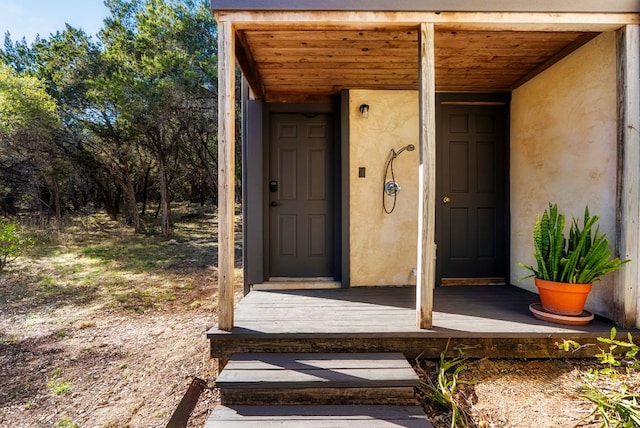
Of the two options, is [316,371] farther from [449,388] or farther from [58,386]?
[58,386]

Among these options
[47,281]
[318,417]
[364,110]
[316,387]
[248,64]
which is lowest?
[47,281]

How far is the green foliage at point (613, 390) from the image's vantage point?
1.75 m

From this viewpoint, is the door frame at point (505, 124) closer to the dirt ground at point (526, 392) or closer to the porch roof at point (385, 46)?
the porch roof at point (385, 46)

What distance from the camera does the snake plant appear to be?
2.33m

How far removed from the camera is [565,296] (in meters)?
2.45

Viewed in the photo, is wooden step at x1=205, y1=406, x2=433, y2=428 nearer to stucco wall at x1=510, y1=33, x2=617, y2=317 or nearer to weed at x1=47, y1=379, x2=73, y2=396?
weed at x1=47, y1=379, x2=73, y2=396

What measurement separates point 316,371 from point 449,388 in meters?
0.84

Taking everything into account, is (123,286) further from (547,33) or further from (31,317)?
(547,33)

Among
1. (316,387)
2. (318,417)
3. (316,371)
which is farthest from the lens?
(316,371)

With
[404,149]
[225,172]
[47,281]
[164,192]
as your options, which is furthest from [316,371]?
[164,192]

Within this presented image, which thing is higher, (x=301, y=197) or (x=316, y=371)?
(x=301, y=197)

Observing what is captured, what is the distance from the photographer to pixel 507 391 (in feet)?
6.70

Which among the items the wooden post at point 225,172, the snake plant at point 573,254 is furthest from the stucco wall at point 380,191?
the wooden post at point 225,172

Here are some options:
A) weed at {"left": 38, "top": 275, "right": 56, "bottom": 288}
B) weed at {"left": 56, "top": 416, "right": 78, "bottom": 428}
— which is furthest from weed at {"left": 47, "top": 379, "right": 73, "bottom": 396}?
weed at {"left": 38, "top": 275, "right": 56, "bottom": 288}
